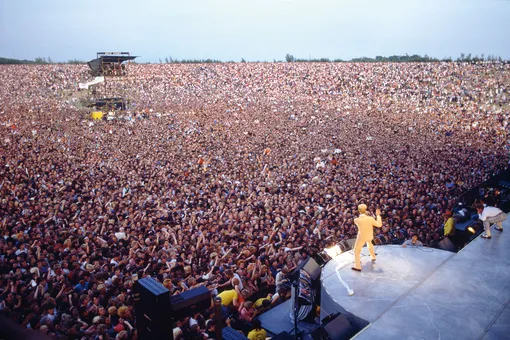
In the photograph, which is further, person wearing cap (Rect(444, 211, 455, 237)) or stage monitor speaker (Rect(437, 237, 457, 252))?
person wearing cap (Rect(444, 211, 455, 237))

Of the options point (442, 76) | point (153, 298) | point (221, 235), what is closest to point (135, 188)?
point (221, 235)

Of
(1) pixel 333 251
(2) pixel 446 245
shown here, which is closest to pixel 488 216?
(2) pixel 446 245

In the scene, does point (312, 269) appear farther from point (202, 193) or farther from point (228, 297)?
point (202, 193)

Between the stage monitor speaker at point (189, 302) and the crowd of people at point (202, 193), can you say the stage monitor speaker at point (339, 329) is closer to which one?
the crowd of people at point (202, 193)

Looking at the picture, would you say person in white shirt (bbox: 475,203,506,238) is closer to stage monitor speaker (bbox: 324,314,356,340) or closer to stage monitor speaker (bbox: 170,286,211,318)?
stage monitor speaker (bbox: 324,314,356,340)

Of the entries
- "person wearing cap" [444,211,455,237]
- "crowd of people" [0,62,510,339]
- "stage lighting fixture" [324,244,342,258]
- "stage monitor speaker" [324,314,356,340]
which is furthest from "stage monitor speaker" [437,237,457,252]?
"stage monitor speaker" [324,314,356,340]

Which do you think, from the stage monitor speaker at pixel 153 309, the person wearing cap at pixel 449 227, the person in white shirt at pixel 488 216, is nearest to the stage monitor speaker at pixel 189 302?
the stage monitor speaker at pixel 153 309

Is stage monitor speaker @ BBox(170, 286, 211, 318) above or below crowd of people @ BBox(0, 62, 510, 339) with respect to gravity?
above
